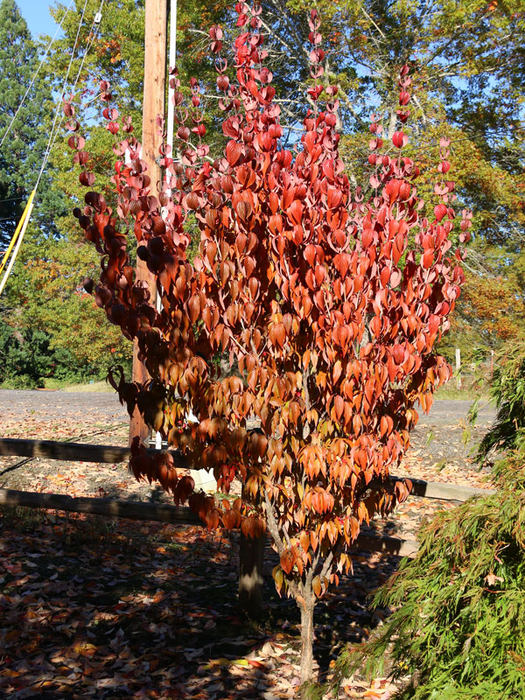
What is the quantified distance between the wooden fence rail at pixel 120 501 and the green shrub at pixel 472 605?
234 centimetres

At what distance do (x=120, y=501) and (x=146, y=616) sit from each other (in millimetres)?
1033

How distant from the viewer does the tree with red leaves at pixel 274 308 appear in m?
2.99

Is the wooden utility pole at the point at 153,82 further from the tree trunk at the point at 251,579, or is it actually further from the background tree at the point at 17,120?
the background tree at the point at 17,120

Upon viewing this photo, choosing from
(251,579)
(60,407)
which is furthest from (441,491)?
(60,407)

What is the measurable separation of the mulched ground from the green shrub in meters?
0.67

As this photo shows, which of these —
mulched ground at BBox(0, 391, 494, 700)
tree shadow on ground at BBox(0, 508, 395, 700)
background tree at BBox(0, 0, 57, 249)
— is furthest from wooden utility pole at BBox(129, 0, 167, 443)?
background tree at BBox(0, 0, 57, 249)

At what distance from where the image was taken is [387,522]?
319 inches

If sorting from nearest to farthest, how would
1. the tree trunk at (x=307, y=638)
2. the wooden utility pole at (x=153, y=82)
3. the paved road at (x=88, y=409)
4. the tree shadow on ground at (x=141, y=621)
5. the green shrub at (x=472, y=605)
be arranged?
the green shrub at (x=472, y=605) → the tree trunk at (x=307, y=638) → the tree shadow on ground at (x=141, y=621) → the wooden utility pole at (x=153, y=82) → the paved road at (x=88, y=409)

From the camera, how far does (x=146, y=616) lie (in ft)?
16.2

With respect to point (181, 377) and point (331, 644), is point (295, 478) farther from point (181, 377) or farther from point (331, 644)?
point (331, 644)

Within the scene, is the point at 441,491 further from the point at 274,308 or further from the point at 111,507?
the point at 111,507

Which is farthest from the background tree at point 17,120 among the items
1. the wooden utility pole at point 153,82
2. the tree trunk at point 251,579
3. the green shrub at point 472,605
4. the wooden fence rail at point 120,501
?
the green shrub at point 472,605

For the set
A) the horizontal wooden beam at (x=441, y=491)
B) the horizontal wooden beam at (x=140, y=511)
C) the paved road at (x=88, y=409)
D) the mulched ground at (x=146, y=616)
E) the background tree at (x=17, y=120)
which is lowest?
the mulched ground at (x=146, y=616)

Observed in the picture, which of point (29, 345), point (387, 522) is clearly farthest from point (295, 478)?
point (29, 345)
